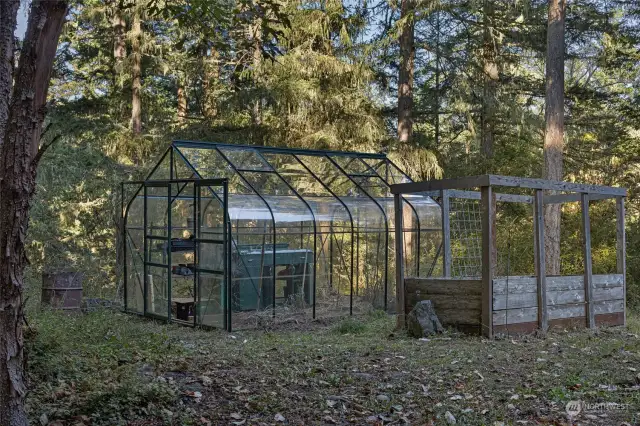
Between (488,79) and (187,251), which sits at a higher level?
(488,79)

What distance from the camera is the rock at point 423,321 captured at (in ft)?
28.5

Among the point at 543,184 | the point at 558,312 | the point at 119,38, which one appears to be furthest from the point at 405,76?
the point at 558,312

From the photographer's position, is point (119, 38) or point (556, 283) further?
point (119, 38)

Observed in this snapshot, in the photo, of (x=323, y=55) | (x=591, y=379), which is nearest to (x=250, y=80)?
(x=323, y=55)

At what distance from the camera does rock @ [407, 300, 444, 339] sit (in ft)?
28.5

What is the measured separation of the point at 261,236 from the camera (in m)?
11.6

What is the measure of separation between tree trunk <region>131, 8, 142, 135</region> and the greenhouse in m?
6.10

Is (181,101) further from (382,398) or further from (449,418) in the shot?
(449,418)

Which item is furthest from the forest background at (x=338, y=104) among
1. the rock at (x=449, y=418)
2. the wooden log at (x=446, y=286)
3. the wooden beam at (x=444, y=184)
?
the rock at (x=449, y=418)

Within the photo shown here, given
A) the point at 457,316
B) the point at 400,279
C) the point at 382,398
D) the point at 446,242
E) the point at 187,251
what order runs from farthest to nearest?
1. the point at 187,251
2. the point at 446,242
3. the point at 400,279
4. the point at 457,316
5. the point at 382,398

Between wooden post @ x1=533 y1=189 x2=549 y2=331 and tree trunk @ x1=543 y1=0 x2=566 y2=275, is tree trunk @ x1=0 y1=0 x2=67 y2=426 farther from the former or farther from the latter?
tree trunk @ x1=543 y1=0 x2=566 y2=275

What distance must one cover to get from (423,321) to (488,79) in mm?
11362

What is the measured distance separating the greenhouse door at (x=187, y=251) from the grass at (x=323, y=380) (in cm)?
269

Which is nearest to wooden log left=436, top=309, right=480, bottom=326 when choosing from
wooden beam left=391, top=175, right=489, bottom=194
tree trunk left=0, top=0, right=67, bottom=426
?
wooden beam left=391, top=175, right=489, bottom=194
